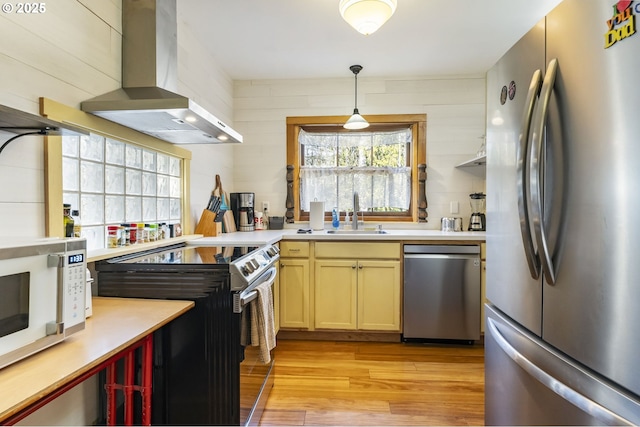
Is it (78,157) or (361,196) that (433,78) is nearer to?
(361,196)

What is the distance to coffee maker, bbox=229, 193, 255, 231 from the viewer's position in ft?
10.1

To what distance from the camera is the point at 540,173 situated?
946 mm

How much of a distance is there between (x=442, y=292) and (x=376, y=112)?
5.84 feet

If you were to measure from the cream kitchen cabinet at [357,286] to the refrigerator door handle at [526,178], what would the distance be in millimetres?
1651

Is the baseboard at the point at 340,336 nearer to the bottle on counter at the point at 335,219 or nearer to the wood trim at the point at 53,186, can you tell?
the bottle on counter at the point at 335,219

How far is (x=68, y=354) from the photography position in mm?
855

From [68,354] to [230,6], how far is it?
209 cm

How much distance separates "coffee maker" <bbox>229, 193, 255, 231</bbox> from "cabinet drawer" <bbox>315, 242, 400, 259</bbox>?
79 centimetres

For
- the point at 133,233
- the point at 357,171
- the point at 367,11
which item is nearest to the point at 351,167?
the point at 357,171

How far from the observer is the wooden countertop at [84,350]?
2.26ft

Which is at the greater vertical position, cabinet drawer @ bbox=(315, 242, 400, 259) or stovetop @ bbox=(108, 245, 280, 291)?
stovetop @ bbox=(108, 245, 280, 291)
